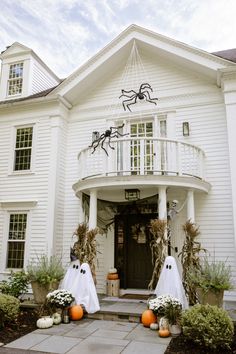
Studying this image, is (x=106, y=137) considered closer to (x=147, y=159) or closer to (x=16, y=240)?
(x=147, y=159)

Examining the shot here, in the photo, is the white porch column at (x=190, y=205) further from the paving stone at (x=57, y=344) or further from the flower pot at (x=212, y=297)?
the paving stone at (x=57, y=344)

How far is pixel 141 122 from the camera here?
1075 cm

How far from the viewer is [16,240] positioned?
10.8m

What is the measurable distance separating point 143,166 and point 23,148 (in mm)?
5284

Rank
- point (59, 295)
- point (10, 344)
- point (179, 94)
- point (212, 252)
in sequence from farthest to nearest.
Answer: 1. point (179, 94)
2. point (212, 252)
3. point (59, 295)
4. point (10, 344)

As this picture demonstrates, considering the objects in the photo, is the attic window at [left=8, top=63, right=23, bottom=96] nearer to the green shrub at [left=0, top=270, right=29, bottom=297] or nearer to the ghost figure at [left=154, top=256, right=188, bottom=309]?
the green shrub at [left=0, top=270, right=29, bottom=297]

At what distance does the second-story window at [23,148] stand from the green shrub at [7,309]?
5.67 metres

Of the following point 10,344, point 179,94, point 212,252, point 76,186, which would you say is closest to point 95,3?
point 179,94

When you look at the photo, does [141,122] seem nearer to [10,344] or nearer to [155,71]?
[155,71]

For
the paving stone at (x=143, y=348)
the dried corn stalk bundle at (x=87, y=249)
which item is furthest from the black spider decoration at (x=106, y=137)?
the paving stone at (x=143, y=348)

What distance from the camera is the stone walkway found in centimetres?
519

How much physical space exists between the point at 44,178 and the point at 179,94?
17.7ft

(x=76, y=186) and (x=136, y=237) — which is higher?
(x=76, y=186)

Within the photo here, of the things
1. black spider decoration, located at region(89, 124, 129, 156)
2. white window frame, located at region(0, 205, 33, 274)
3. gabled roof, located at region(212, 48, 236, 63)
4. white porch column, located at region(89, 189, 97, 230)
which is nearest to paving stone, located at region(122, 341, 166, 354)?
white porch column, located at region(89, 189, 97, 230)
